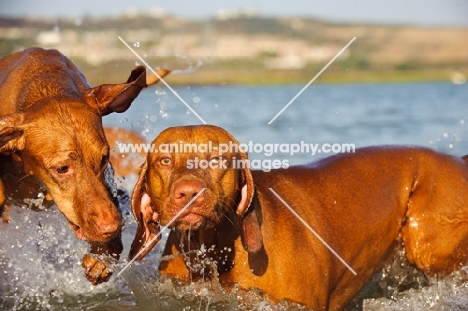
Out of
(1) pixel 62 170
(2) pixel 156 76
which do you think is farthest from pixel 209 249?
(2) pixel 156 76

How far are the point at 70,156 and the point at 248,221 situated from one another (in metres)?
1.17

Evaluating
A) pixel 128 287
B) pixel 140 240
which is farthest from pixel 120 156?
pixel 140 240

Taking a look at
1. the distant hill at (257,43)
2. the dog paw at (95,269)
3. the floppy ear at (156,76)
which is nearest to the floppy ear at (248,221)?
the dog paw at (95,269)

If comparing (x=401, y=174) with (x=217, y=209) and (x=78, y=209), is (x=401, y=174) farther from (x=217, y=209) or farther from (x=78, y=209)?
(x=78, y=209)

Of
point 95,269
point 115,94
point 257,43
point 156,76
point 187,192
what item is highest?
point 115,94

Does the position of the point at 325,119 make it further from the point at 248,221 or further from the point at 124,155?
the point at 248,221

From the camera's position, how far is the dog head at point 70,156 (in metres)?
5.21

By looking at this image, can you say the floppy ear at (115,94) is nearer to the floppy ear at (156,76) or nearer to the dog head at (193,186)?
the dog head at (193,186)

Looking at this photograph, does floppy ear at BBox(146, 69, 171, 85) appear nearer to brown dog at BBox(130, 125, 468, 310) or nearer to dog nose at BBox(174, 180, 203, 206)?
brown dog at BBox(130, 125, 468, 310)

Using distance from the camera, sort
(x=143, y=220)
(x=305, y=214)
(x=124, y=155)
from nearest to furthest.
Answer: (x=143, y=220) < (x=305, y=214) < (x=124, y=155)

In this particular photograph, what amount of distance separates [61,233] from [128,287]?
0.87 meters

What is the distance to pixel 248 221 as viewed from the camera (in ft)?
17.7

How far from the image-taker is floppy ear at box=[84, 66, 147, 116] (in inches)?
228

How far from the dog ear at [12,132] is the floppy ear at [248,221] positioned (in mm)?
1438
